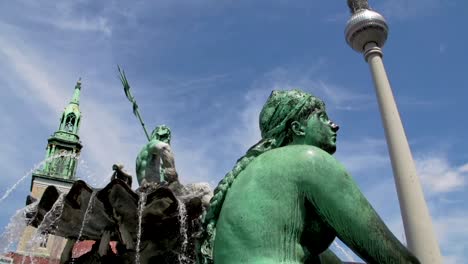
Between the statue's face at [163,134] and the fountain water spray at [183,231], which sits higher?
the statue's face at [163,134]

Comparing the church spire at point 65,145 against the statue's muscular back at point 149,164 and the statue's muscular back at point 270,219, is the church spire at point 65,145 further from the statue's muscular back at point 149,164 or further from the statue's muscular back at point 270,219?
the statue's muscular back at point 270,219

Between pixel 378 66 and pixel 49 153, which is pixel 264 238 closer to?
pixel 378 66

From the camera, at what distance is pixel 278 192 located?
2197 millimetres

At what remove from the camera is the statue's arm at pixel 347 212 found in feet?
6.79

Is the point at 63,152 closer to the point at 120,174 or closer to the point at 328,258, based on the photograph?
the point at 120,174

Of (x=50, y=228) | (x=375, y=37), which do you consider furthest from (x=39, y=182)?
(x=50, y=228)

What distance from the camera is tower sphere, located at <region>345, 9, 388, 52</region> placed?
3362 centimetres

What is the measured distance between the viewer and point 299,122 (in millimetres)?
2568

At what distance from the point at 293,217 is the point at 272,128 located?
0.63 meters

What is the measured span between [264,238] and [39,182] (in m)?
48.7

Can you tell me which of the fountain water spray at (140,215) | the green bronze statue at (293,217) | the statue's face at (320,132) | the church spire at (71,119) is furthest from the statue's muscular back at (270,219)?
the church spire at (71,119)

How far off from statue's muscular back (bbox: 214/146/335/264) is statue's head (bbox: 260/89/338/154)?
25 cm

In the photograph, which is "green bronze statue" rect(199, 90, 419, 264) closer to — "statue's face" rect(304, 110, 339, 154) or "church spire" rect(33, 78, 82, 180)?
"statue's face" rect(304, 110, 339, 154)

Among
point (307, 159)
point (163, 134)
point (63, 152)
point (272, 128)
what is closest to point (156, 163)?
point (163, 134)
